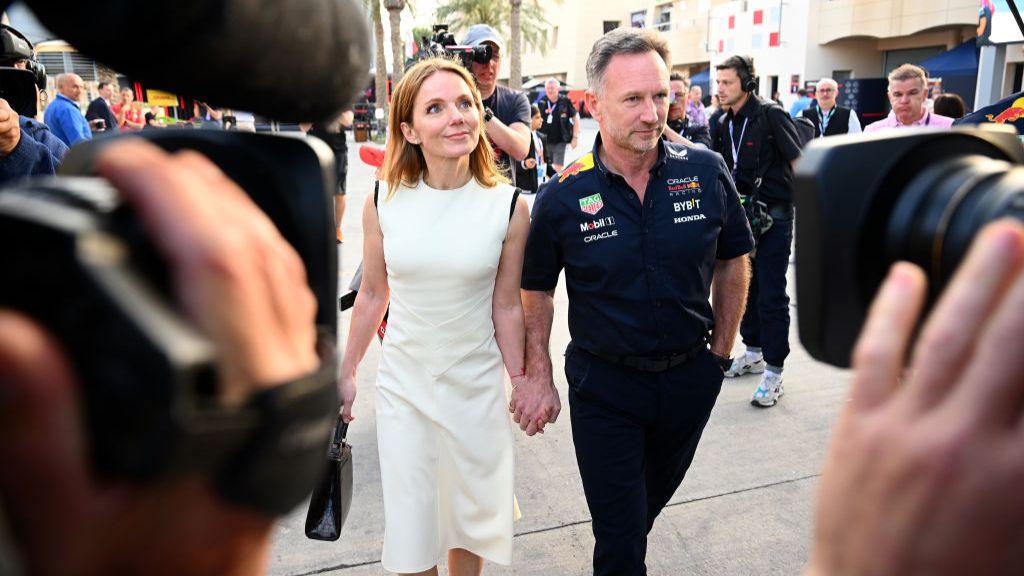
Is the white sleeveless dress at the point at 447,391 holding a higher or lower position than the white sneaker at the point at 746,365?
higher

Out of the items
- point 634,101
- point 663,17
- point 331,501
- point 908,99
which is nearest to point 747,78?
point 908,99

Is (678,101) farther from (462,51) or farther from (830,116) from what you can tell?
(462,51)

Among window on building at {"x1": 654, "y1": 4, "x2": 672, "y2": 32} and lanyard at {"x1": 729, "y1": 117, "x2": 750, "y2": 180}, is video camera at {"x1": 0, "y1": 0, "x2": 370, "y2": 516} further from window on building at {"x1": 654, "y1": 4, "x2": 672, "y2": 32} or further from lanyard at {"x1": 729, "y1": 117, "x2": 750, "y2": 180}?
window on building at {"x1": 654, "y1": 4, "x2": 672, "y2": 32}

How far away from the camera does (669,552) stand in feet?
10.2

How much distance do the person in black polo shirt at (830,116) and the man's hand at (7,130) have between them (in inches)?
266

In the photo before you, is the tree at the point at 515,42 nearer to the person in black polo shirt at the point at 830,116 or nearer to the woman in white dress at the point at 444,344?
the person in black polo shirt at the point at 830,116

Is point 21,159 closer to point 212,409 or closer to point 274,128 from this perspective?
point 274,128

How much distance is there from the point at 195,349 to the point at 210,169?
16 centimetres

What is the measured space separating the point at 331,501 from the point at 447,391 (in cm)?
53

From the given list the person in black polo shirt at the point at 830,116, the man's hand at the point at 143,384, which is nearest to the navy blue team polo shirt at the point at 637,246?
the man's hand at the point at 143,384

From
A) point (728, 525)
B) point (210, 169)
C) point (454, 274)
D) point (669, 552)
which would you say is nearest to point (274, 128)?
point (210, 169)

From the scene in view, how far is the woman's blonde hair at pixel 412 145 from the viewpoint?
9.62ft

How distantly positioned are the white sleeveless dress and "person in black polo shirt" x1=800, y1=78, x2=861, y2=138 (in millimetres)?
5952

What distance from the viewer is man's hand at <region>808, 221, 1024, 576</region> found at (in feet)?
1.57
